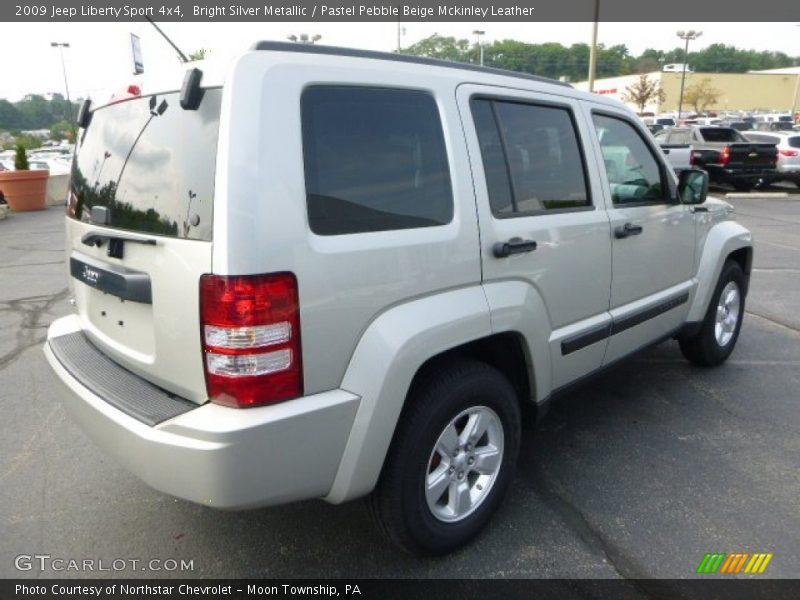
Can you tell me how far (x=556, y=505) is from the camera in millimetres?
2861

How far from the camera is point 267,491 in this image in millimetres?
1943

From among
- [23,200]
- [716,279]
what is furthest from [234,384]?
[23,200]

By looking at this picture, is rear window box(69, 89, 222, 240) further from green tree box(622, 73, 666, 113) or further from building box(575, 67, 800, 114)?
building box(575, 67, 800, 114)

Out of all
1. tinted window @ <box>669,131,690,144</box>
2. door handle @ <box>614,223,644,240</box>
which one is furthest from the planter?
tinted window @ <box>669,131,690,144</box>

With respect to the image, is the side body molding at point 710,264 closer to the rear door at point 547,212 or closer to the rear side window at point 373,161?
the rear door at point 547,212

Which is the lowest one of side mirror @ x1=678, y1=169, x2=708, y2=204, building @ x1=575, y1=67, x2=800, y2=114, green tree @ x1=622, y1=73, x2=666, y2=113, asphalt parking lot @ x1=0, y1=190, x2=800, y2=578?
asphalt parking lot @ x1=0, y1=190, x2=800, y2=578

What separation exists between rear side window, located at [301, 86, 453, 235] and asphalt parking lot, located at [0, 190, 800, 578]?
146cm

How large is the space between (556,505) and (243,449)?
170 cm

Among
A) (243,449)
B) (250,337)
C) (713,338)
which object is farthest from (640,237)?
(243,449)

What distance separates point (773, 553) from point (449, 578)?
139cm

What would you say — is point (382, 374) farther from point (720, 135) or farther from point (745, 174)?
point (720, 135)

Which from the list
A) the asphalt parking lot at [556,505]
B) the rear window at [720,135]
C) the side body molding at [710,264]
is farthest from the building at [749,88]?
the asphalt parking lot at [556,505]

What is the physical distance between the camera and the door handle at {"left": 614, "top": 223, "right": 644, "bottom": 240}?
3149 mm

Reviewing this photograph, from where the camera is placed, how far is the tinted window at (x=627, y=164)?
3.29 m
